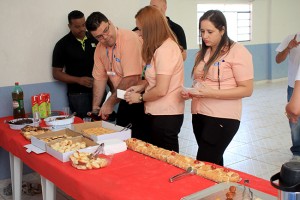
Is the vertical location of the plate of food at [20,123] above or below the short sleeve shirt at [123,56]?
below

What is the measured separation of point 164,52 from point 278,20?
7102 millimetres

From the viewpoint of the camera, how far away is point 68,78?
3.01 meters

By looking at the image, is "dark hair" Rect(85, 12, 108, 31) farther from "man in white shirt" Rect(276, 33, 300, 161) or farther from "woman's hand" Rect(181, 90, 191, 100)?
"man in white shirt" Rect(276, 33, 300, 161)

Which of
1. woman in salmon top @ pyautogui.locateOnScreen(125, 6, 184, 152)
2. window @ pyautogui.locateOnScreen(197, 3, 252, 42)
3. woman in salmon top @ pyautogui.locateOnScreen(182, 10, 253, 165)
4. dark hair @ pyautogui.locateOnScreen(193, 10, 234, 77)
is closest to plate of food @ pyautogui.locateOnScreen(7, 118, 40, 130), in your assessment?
woman in salmon top @ pyautogui.locateOnScreen(125, 6, 184, 152)

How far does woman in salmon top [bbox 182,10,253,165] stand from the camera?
186 cm

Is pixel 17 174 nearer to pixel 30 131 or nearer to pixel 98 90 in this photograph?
pixel 30 131

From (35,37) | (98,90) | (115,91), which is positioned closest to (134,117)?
(115,91)

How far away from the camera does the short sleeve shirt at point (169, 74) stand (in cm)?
195

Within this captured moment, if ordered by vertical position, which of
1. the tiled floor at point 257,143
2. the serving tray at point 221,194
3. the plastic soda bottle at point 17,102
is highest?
the plastic soda bottle at point 17,102

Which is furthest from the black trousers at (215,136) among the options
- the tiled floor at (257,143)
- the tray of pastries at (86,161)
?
the tiled floor at (257,143)

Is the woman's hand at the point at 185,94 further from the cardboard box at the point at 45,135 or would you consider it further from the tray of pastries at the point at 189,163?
the cardboard box at the point at 45,135

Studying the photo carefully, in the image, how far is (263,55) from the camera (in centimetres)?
807

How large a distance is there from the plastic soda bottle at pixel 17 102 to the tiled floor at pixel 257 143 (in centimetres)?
64

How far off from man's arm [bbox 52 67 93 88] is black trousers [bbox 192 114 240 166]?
1.33 meters
